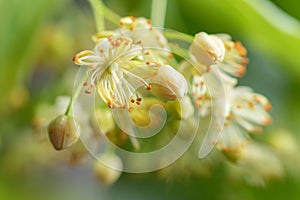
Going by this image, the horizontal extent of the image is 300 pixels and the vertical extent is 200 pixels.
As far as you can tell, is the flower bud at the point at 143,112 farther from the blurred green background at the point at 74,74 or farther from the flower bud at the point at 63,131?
the blurred green background at the point at 74,74

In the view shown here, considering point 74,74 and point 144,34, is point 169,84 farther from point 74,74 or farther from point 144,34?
point 74,74

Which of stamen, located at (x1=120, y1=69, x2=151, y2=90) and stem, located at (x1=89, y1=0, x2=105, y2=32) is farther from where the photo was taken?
stem, located at (x1=89, y1=0, x2=105, y2=32)

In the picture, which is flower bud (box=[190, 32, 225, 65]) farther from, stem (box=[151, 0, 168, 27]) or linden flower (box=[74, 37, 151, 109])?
stem (box=[151, 0, 168, 27])

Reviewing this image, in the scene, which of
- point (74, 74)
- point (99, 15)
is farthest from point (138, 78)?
point (74, 74)

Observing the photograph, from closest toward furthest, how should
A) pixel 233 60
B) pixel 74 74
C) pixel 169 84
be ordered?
pixel 169 84, pixel 233 60, pixel 74 74

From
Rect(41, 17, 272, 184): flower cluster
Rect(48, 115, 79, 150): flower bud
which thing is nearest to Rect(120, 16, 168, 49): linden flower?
Rect(41, 17, 272, 184): flower cluster

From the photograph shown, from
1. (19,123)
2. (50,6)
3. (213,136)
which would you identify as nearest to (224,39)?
(213,136)
